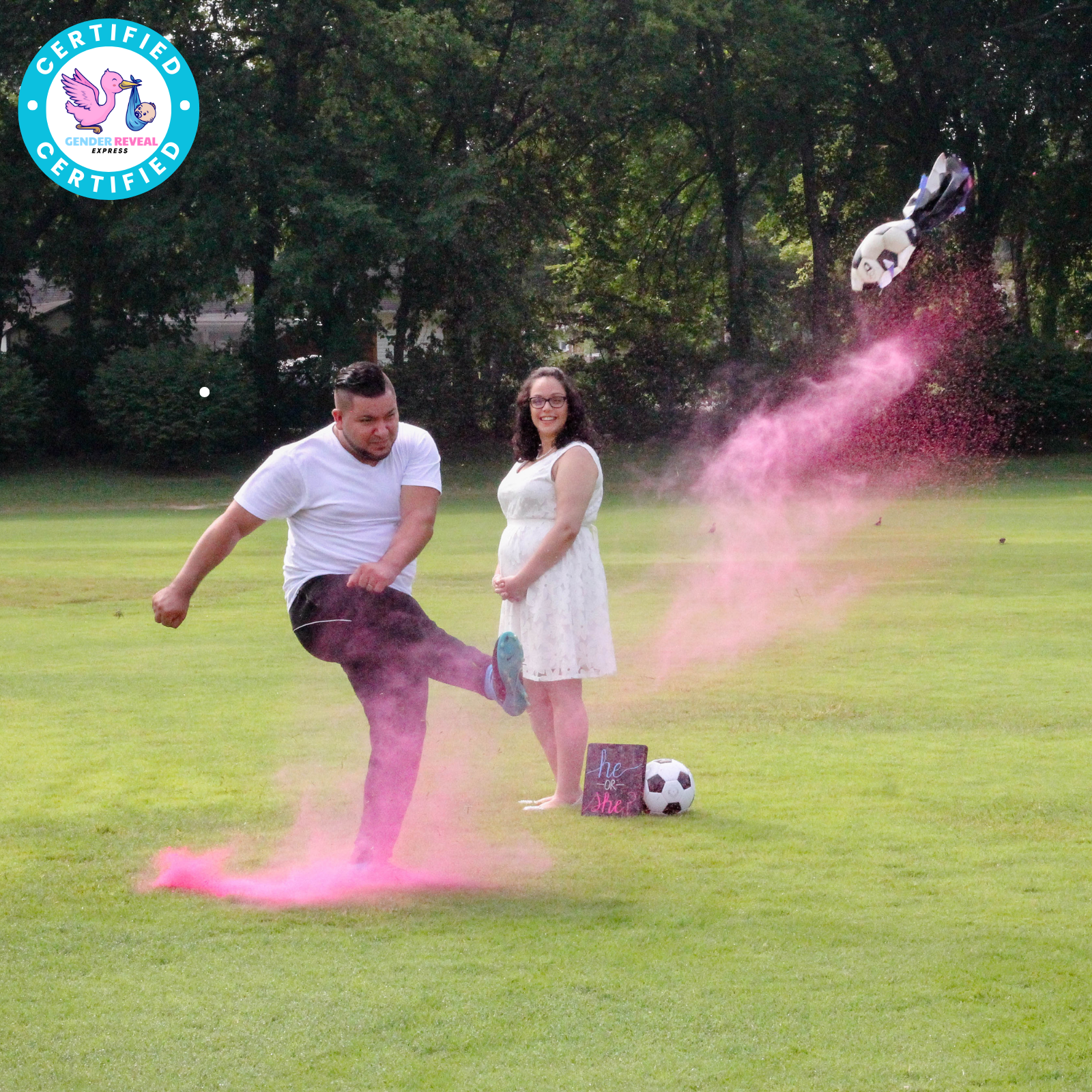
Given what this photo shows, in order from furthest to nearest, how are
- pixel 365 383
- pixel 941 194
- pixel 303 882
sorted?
1. pixel 941 194
2. pixel 303 882
3. pixel 365 383

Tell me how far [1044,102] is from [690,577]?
991 inches

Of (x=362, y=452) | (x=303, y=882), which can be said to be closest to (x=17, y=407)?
(x=303, y=882)

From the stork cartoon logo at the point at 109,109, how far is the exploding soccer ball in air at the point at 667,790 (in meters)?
22.9

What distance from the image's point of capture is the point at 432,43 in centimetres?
3278

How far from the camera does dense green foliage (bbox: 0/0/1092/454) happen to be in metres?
34.0

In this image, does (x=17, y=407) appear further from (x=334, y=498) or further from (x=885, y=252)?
(x=334, y=498)

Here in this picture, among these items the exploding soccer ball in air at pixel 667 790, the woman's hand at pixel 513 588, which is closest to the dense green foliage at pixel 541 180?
the woman's hand at pixel 513 588

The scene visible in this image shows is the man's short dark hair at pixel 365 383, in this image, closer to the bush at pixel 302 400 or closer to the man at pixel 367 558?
the man at pixel 367 558

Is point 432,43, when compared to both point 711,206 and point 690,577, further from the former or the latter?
point 690,577

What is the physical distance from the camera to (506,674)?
17.5ft

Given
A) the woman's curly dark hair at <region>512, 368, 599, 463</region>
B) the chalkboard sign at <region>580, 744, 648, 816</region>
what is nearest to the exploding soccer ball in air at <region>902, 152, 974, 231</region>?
the woman's curly dark hair at <region>512, 368, 599, 463</region>

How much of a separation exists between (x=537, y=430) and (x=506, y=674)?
4.85 feet

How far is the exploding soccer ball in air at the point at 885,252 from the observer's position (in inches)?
552

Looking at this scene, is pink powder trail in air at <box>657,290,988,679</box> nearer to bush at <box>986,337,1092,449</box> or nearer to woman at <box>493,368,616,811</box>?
bush at <box>986,337,1092,449</box>
